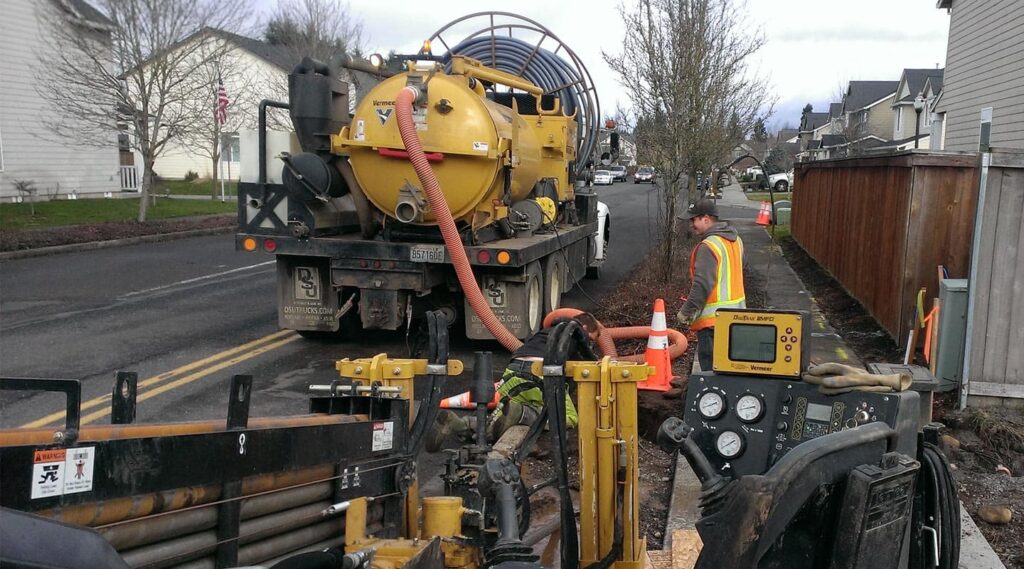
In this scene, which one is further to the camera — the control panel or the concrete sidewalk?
the concrete sidewalk

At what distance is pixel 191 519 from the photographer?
2.25 metres

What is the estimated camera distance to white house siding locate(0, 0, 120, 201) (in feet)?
76.8

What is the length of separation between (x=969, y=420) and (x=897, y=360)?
190 cm

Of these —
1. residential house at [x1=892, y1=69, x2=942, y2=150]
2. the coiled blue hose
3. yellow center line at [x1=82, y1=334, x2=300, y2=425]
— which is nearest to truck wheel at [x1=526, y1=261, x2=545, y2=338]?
yellow center line at [x1=82, y1=334, x2=300, y2=425]

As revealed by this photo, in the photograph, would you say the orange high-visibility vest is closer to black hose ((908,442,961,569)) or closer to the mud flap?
black hose ((908,442,961,569))

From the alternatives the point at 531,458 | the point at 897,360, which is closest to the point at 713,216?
the point at 531,458

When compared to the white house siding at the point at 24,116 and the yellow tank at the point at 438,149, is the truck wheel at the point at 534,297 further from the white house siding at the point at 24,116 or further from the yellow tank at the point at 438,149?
the white house siding at the point at 24,116

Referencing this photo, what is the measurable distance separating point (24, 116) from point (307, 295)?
20205mm

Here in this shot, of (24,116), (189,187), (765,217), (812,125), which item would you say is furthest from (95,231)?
(812,125)

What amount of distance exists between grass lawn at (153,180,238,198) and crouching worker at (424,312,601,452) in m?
31.2

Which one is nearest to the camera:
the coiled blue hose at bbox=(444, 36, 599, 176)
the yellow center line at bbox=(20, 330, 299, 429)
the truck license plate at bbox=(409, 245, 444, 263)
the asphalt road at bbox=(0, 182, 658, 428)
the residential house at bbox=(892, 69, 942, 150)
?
the yellow center line at bbox=(20, 330, 299, 429)

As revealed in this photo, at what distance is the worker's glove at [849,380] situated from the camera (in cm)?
305

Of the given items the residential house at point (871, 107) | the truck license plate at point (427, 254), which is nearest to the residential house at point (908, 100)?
the residential house at point (871, 107)

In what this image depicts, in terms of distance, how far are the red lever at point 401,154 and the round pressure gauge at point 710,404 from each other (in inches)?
196
